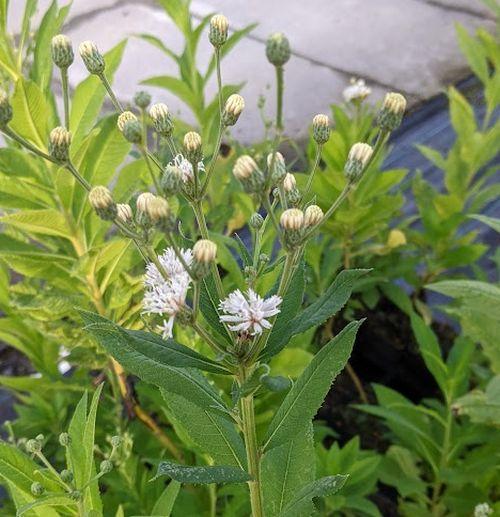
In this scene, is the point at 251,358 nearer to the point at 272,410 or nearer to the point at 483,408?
the point at 272,410

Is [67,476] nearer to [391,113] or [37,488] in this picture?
[37,488]

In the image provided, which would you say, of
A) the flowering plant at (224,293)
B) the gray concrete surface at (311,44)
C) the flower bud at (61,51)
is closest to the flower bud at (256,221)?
the flowering plant at (224,293)

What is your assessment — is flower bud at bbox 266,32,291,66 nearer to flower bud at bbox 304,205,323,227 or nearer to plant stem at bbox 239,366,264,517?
flower bud at bbox 304,205,323,227

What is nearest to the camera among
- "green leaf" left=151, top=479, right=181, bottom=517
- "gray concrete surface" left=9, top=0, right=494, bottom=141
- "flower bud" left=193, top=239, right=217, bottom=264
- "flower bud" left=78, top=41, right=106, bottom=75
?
"flower bud" left=193, top=239, right=217, bottom=264

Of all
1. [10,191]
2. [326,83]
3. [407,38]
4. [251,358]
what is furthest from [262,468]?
[407,38]

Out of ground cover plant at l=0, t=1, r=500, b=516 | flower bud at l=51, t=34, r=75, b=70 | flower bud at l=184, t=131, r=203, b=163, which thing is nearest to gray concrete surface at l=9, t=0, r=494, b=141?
ground cover plant at l=0, t=1, r=500, b=516
